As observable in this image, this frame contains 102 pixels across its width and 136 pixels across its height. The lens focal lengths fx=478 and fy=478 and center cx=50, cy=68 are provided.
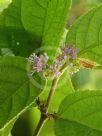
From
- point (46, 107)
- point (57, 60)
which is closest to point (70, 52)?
point (57, 60)

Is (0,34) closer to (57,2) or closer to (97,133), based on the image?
(57,2)

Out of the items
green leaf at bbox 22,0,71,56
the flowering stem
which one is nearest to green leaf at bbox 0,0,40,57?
green leaf at bbox 22,0,71,56

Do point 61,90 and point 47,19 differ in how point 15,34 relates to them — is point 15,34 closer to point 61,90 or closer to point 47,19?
point 47,19

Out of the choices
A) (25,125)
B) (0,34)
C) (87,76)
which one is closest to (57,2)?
(0,34)

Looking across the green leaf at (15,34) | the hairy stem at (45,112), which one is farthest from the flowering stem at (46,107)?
the green leaf at (15,34)

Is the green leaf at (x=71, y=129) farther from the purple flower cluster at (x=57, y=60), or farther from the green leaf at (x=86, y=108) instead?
the purple flower cluster at (x=57, y=60)

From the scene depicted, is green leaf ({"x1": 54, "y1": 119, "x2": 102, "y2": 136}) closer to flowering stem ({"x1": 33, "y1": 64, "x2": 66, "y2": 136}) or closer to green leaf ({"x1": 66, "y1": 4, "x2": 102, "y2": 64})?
flowering stem ({"x1": 33, "y1": 64, "x2": 66, "y2": 136})

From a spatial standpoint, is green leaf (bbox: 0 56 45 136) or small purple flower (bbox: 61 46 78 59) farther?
small purple flower (bbox: 61 46 78 59)
